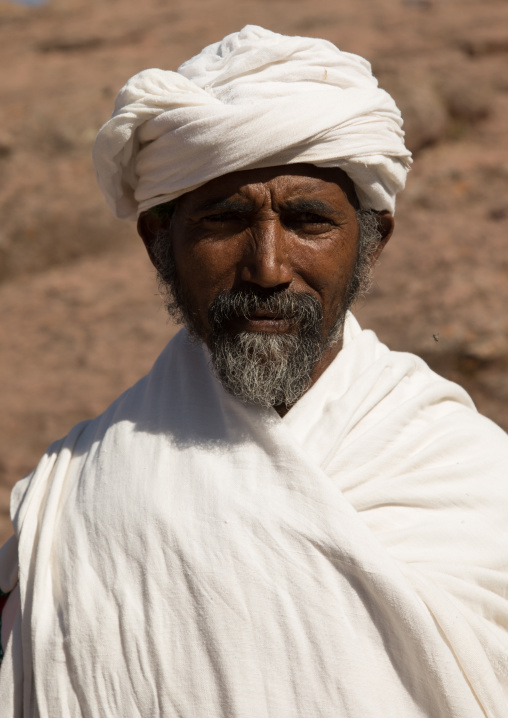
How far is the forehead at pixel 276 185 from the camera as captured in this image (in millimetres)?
2059

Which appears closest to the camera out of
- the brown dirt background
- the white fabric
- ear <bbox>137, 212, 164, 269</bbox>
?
the white fabric

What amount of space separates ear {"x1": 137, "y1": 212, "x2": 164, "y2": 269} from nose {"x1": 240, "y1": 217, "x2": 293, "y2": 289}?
15.7 inches

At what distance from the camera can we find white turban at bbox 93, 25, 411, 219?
6.67 ft

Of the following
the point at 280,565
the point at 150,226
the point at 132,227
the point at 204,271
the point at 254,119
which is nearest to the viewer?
the point at 280,565

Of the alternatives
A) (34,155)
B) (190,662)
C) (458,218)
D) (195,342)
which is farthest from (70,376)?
(190,662)

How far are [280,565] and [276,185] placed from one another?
939 millimetres

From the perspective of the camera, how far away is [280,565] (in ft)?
6.27

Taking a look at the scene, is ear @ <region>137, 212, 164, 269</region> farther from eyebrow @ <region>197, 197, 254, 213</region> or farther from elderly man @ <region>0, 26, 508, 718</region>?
eyebrow @ <region>197, 197, 254, 213</region>

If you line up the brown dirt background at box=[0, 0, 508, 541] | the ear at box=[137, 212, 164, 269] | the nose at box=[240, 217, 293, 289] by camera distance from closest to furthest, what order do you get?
the nose at box=[240, 217, 293, 289] < the ear at box=[137, 212, 164, 269] < the brown dirt background at box=[0, 0, 508, 541]

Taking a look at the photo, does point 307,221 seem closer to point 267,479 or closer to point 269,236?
point 269,236

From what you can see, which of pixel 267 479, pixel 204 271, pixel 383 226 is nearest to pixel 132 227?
pixel 383 226

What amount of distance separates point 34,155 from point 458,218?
479 centimetres

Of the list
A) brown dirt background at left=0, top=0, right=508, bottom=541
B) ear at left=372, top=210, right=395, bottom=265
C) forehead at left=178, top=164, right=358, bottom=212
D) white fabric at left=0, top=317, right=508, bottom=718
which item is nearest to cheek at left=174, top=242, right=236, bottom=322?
forehead at left=178, top=164, right=358, bottom=212

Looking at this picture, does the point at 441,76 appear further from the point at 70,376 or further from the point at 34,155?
the point at 70,376
